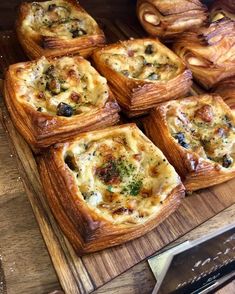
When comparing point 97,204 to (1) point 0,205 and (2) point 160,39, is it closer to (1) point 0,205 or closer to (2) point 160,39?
(1) point 0,205

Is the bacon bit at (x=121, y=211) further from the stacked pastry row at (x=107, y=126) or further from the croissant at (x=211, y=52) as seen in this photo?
the croissant at (x=211, y=52)

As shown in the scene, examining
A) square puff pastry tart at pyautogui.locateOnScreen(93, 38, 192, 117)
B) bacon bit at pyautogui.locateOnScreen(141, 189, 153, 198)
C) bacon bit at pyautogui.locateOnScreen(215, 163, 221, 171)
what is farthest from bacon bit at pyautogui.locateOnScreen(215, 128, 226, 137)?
bacon bit at pyautogui.locateOnScreen(141, 189, 153, 198)

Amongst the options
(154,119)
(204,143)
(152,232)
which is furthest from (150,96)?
(152,232)

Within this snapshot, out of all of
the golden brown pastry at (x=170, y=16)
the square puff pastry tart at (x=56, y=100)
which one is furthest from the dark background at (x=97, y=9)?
the square puff pastry tart at (x=56, y=100)

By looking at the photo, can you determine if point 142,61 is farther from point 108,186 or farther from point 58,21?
point 108,186

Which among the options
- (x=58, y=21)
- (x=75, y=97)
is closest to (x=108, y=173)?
(x=75, y=97)

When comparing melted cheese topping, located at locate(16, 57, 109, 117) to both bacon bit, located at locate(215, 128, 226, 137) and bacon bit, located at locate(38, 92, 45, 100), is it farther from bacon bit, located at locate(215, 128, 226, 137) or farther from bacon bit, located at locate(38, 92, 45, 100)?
bacon bit, located at locate(215, 128, 226, 137)

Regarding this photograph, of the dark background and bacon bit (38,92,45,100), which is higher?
the dark background
